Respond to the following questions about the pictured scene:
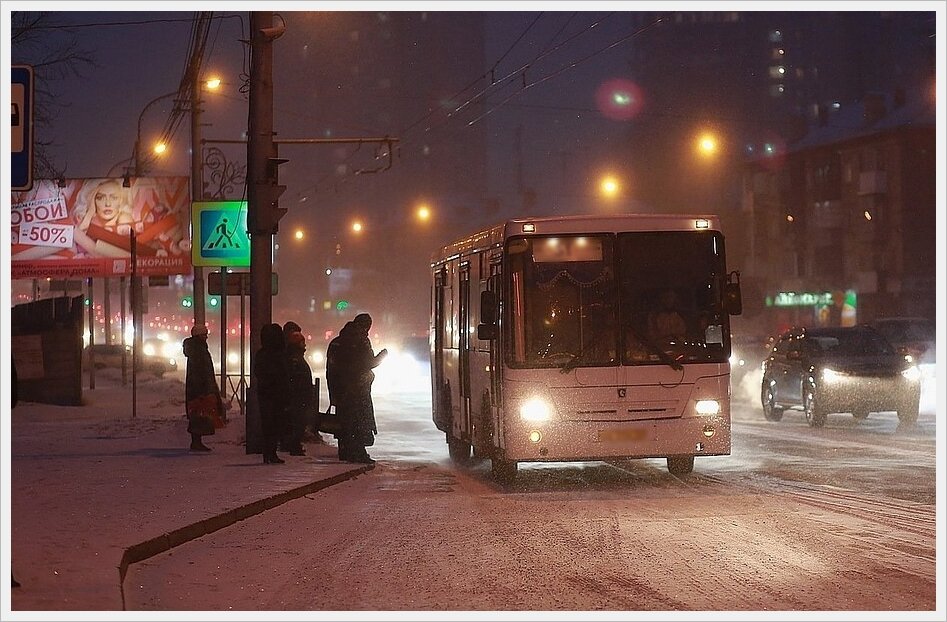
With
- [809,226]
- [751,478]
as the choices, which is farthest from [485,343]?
[809,226]

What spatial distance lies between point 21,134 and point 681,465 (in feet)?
30.6

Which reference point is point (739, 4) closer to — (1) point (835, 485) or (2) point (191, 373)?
(1) point (835, 485)

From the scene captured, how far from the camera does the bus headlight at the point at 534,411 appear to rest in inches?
589

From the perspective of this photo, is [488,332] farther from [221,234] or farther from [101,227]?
[101,227]

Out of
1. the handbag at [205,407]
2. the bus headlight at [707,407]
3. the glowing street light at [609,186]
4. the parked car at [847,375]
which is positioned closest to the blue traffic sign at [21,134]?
the bus headlight at [707,407]

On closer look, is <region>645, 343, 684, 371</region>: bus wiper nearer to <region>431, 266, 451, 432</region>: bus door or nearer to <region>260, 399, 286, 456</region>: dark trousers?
<region>431, 266, 451, 432</region>: bus door

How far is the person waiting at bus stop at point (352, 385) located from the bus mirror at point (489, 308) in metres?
2.77

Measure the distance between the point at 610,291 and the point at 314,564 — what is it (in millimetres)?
6065

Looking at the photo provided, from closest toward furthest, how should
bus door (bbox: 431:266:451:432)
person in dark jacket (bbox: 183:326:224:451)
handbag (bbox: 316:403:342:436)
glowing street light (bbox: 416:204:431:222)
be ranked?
handbag (bbox: 316:403:342:436) < person in dark jacket (bbox: 183:326:224:451) < bus door (bbox: 431:266:451:432) < glowing street light (bbox: 416:204:431:222)

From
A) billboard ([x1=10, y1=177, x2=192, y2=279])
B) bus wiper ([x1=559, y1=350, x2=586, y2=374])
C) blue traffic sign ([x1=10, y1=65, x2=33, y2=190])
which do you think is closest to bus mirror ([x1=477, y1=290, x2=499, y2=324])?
bus wiper ([x1=559, y1=350, x2=586, y2=374])

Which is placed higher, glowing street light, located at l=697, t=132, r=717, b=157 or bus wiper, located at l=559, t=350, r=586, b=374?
glowing street light, located at l=697, t=132, r=717, b=157

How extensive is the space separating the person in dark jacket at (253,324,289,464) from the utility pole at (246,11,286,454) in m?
1.27

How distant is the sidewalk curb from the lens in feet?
32.5

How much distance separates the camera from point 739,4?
9.77m
